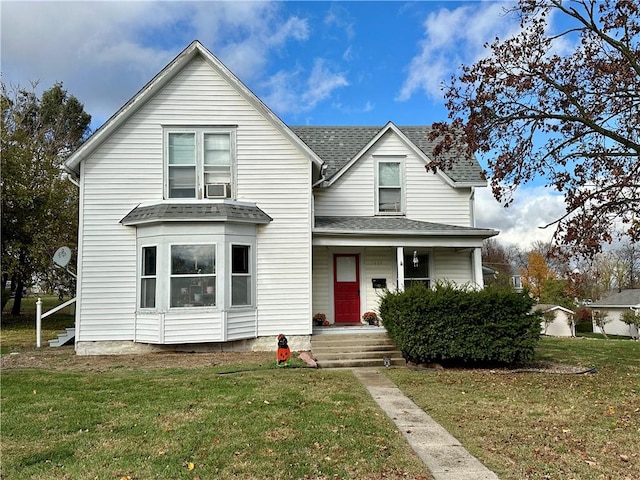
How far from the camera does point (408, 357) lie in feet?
35.7

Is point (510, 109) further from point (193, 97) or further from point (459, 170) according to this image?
point (193, 97)

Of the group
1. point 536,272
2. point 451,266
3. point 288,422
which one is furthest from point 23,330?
point 536,272

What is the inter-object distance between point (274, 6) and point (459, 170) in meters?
7.96

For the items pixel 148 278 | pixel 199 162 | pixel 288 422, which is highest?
pixel 199 162

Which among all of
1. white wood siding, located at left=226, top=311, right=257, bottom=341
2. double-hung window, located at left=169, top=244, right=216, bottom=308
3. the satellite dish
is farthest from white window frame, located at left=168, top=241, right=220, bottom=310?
the satellite dish

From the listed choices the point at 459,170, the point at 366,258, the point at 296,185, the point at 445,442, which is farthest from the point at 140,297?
the point at 459,170

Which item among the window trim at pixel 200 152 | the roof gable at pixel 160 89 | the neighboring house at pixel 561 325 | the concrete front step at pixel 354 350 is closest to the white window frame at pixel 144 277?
the window trim at pixel 200 152

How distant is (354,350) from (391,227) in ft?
13.2

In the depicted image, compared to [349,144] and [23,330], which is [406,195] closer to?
[349,144]

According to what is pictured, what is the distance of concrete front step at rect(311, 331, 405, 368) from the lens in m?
11.0

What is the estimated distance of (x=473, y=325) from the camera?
33.4 ft

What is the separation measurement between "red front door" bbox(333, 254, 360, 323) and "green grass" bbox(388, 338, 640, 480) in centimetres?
470

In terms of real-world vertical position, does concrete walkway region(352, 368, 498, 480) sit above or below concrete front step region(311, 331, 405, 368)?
below

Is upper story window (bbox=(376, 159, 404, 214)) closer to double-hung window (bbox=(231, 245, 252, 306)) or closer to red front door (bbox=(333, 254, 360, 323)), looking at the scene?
red front door (bbox=(333, 254, 360, 323))
